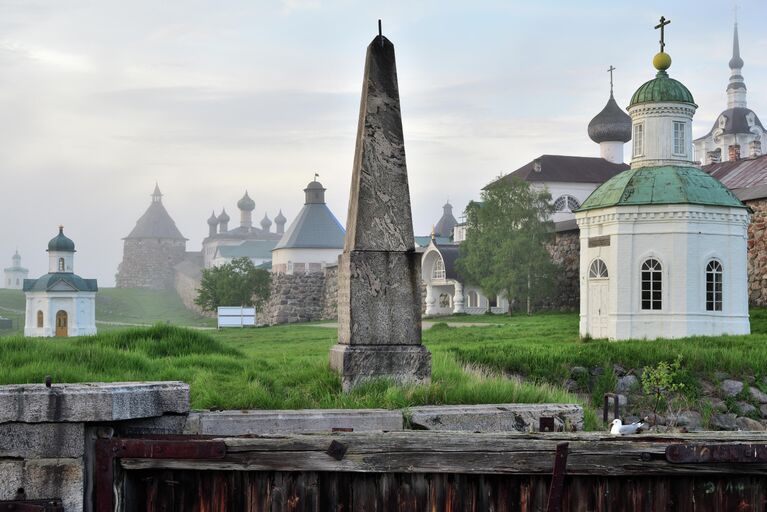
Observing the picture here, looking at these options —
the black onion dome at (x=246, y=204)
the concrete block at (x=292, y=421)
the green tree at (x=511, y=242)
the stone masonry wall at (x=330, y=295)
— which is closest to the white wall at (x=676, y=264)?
the green tree at (x=511, y=242)

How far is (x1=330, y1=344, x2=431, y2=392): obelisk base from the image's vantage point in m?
7.91

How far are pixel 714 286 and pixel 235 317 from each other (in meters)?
22.5

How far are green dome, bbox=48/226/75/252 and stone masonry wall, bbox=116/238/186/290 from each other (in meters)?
59.9

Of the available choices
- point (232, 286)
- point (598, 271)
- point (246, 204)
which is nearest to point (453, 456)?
point (598, 271)

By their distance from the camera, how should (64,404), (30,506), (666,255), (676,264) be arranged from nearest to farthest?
(30,506) < (64,404) < (676,264) < (666,255)

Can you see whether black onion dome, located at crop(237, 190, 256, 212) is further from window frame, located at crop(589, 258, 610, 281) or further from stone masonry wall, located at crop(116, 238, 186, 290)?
window frame, located at crop(589, 258, 610, 281)

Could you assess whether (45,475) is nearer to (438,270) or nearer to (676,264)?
(676,264)

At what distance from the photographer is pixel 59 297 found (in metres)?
46.6

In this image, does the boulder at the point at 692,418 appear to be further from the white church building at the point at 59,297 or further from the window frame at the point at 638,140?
the white church building at the point at 59,297

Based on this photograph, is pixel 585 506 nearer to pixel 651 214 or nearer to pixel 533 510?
pixel 533 510

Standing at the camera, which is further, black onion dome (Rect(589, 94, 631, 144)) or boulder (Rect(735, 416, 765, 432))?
black onion dome (Rect(589, 94, 631, 144))

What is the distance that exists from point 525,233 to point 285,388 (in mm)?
33049

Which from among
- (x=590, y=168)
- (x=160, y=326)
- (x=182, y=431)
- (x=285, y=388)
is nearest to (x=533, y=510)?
(x=182, y=431)

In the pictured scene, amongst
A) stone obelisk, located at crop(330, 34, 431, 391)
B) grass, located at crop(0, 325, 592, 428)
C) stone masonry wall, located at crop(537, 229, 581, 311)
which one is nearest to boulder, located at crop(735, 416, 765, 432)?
grass, located at crop(0, 325, 592, 428)
